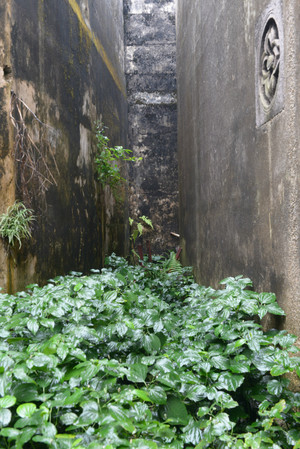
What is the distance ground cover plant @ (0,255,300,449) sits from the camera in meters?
1.40

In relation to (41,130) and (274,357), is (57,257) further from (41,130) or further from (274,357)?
(274,357)

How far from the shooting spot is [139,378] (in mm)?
1635

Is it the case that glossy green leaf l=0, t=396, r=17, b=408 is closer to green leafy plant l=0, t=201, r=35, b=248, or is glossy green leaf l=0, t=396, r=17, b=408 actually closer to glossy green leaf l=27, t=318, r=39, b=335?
glossy green leaf l=27, t=318, r=39, b=335

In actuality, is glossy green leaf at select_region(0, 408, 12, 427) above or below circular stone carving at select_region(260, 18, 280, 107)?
below

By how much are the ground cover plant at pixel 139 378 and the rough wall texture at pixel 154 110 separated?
548 centimetres

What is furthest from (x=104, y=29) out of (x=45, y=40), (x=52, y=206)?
(x=52, y=206)

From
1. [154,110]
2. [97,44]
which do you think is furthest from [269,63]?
[154,110]

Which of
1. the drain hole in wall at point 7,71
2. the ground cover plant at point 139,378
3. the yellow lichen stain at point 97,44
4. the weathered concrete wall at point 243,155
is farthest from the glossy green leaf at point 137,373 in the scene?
the yellow lichen stain at point 97,44

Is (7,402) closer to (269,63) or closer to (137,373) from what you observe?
(137,373)

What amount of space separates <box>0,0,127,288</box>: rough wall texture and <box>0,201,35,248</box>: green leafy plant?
0.23 feet

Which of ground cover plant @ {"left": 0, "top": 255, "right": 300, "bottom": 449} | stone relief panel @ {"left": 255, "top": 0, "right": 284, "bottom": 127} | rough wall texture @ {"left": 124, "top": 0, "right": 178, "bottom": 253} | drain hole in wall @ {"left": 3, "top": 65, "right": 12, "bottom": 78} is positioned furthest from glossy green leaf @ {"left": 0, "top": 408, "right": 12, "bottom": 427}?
rough wall texture @ {"left": 124, "top": 0, "right": 178, "bottom": 253}

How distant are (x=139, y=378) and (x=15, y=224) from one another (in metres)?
1.50

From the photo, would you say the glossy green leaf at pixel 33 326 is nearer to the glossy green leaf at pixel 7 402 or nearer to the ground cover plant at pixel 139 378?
the ground cover plant at pixel 139 378

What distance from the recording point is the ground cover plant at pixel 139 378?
1.40 meters
